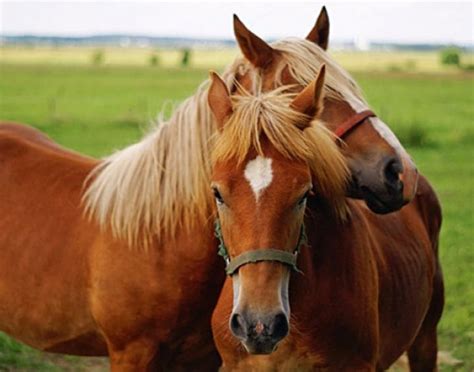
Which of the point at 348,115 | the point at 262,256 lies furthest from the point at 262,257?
the point at 348,115

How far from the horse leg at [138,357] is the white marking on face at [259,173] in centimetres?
124

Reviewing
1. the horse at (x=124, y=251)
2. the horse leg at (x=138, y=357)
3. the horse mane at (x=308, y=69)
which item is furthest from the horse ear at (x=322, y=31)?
the horse leg at (x=138, y=357)

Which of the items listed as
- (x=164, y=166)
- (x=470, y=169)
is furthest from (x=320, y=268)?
(x=470, y=169)

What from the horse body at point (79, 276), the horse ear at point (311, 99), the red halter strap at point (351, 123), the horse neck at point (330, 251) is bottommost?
the horse body at point (79, 276)

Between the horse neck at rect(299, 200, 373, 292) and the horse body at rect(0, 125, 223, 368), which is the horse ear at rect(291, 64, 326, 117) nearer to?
the horse neck at rect(299, 200, 373, 292)

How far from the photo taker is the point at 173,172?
4.07 metres

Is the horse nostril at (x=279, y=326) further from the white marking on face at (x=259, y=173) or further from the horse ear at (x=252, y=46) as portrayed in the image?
the horse ear at (x=252, y=46)

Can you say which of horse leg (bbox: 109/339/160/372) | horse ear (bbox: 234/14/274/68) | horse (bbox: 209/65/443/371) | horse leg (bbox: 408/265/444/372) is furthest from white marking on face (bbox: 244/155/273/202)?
horse leg (bbox: 408/265/444/372)

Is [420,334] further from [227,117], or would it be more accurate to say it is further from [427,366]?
[227,117]

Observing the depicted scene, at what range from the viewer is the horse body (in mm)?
4008

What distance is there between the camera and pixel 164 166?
4.16m

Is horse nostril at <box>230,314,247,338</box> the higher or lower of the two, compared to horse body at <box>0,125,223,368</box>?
higher

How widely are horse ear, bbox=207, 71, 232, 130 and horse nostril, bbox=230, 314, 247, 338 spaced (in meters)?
0.72

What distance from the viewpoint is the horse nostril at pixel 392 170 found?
373 cm
